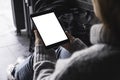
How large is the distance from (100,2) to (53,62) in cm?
56

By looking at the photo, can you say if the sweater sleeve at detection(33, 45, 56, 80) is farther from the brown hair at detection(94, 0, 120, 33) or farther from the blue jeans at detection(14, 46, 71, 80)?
the brown hair at detection(94, 0, 120, 33)

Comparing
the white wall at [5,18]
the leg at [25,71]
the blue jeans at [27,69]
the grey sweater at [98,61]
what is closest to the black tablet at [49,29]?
the blue jeans at [27,69]

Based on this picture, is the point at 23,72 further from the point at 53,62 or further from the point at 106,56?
the point at 106,56

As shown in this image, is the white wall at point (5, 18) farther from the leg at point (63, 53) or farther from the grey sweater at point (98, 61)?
the grey sweater at point (98, 61)

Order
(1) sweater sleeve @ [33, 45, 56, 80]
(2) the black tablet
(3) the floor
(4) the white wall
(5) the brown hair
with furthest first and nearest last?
(4) the white wall
(3) the floor
(2) the black tablet
(1) sweater sleeve @ [33, 45, 56, 80]
(5) the brown hair

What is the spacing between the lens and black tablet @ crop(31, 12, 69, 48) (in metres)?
1.34

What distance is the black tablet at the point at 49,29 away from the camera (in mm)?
1343

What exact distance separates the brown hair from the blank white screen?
57 cm

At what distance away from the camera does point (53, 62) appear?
1261mm

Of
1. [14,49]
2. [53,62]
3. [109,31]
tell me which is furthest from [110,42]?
[14,49]

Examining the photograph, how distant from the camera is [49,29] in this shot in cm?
143

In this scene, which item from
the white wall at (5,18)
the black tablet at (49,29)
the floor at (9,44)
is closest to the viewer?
the black tablet at (49,29)

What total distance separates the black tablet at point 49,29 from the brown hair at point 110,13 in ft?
1.84

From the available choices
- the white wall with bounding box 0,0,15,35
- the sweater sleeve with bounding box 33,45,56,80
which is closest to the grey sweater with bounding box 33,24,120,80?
the sweater sleeve with bounding box 33,45,56,80
